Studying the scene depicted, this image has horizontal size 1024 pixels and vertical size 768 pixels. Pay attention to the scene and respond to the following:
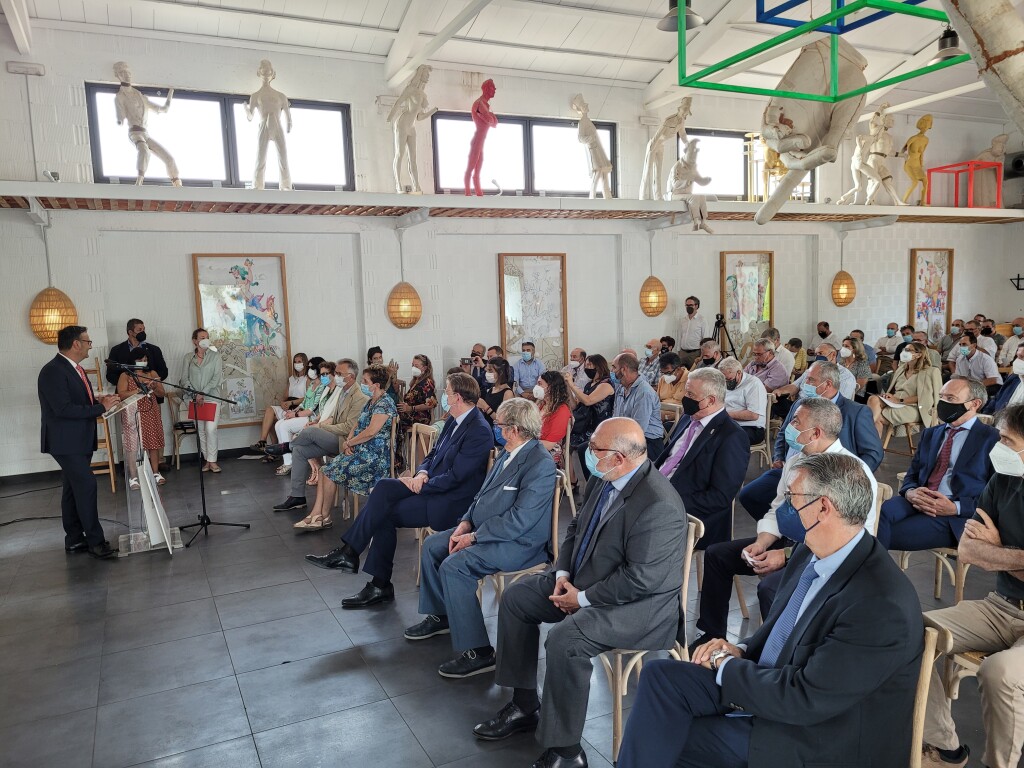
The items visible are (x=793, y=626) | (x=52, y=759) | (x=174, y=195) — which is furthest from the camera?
(x=174, y=195)

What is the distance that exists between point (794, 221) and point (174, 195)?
981 cm

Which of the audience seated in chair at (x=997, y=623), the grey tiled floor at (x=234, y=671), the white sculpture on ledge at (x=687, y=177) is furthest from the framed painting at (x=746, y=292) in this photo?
the audience seated in chair at (x=997, y=623)

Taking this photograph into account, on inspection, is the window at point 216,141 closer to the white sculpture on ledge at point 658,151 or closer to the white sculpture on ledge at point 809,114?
the white sculpture on ledge at point 658,151

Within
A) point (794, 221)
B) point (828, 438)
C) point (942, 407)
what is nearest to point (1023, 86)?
point (828, 438)

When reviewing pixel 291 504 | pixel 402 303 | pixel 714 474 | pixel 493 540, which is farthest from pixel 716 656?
pixel 402 303

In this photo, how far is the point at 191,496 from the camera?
7.14 metres

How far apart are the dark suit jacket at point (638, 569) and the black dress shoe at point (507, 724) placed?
0.54 meters

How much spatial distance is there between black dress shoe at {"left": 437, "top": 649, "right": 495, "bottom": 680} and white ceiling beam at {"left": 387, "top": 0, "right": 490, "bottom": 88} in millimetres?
6758

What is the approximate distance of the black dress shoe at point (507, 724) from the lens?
2.92 metres

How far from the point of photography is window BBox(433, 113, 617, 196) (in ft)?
33.9

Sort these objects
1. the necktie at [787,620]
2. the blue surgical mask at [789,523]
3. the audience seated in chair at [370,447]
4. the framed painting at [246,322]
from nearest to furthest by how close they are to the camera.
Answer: the necktie at [787,620] < the blue surgical mask at [789,523] < the audience seated in chair at [370,447] < the framed painting at [246,322]

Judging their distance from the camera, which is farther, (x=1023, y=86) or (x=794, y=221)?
(x=794, y=221)

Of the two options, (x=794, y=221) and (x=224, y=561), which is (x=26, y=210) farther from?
(x=794, y=221)

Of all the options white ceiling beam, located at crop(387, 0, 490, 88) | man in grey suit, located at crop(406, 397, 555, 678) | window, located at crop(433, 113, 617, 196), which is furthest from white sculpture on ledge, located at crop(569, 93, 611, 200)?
man in grey suit, located at crop(406, 397, 555, 678)
